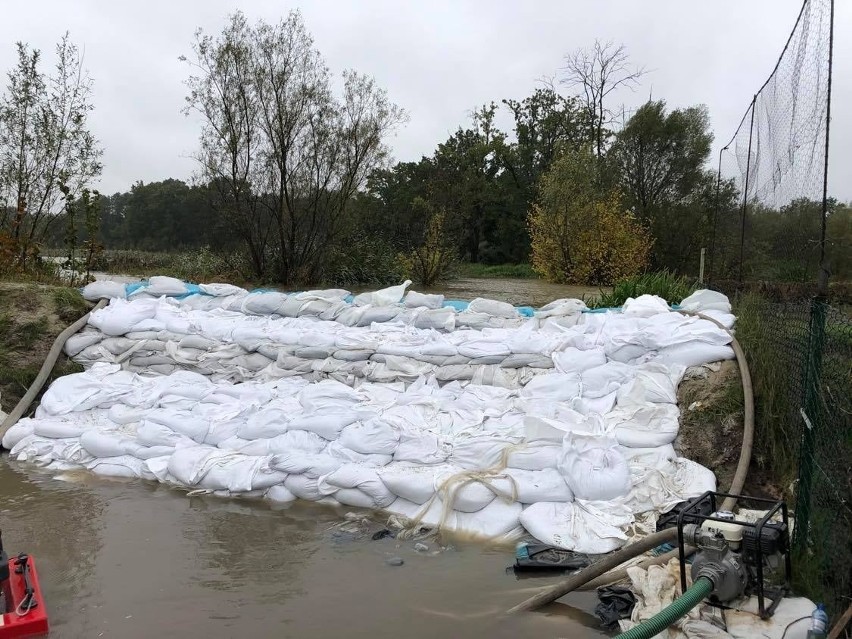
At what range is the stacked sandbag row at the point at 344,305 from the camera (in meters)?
5.36

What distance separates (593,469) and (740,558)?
1.24 metres

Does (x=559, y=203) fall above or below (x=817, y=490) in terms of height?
above

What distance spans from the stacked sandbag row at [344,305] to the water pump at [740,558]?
3110mm

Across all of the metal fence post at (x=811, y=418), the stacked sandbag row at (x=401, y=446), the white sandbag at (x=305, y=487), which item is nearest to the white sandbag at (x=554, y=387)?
the stacked sandbag row at (x=401, y=446)

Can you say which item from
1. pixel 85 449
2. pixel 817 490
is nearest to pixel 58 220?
pixel 85 449

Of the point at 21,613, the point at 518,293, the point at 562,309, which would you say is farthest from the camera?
the point at 518,293

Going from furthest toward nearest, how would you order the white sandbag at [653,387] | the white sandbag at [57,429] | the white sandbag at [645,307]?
the white sandbag at [645,307], the white sandbag at [57,429], the white sandbag at [653,387]

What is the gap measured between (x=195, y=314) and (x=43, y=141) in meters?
4.43

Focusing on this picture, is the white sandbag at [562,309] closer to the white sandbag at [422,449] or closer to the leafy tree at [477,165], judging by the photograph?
the white sandbag at [422,449]

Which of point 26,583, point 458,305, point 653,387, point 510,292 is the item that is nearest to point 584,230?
point 510,292

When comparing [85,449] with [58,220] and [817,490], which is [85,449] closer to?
[817,490]

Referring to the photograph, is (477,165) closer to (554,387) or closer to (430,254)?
(430,254)

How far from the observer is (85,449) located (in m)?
4.22

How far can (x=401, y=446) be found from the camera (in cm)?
385
